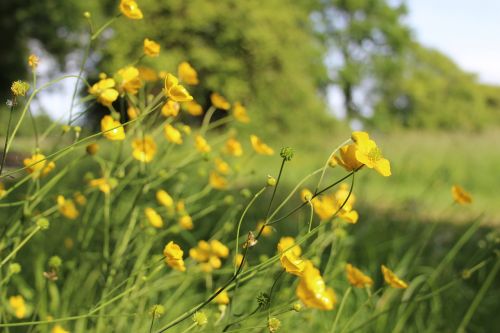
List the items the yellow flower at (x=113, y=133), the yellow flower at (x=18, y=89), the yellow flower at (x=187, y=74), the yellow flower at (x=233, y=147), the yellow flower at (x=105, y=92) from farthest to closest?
1. the yellow flower at (x=233, y=147)
2. the yellow flower at (x=187, y=74)
3. the yellow flower at (x=105, y=92)
4. the yellow flower at (x=113, y=133)
5. the yellow flower at (x=18, y=89)

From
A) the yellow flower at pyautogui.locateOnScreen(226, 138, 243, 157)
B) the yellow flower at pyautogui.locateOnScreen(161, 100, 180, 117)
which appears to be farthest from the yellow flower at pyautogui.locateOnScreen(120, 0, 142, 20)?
the yellow flower at pyautogui.locateOnScreen(226, 138, 243, 157)

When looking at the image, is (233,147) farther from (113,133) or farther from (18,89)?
(18,89)

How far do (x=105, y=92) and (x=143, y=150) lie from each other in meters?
0.18

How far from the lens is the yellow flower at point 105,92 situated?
40.1 inches

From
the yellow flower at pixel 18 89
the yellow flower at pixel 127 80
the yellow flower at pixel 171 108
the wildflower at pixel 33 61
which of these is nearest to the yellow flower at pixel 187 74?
the yellow flower at pixel 171 108

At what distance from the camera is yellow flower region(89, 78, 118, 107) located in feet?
3.34

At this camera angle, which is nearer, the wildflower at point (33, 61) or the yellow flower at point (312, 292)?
the yellow flower at point (312, 292)

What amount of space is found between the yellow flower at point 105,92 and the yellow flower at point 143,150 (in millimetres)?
130

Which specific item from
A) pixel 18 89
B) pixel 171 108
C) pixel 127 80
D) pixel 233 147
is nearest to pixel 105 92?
pixel 127 80

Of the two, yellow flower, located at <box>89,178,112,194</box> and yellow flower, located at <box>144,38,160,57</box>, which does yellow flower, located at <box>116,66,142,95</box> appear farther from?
yellow flower, located at <box>89,178,112,194</box>

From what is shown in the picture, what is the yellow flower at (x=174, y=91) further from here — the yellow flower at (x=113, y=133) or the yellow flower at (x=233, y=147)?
the yellow flower at (x=233, y=147)

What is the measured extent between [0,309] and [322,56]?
18092 millimetres

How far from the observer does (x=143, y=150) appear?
117cm

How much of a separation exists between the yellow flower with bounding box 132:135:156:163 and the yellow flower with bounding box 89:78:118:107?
130 mm
